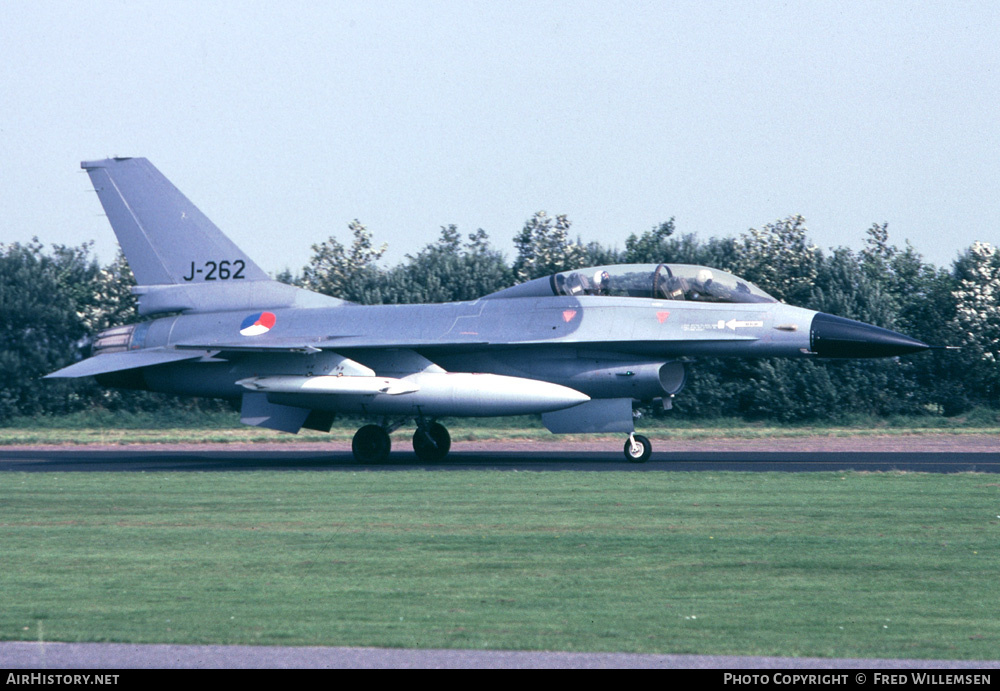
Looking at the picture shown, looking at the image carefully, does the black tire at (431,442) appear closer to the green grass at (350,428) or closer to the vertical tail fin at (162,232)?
the vertical tail fin at (162,232)

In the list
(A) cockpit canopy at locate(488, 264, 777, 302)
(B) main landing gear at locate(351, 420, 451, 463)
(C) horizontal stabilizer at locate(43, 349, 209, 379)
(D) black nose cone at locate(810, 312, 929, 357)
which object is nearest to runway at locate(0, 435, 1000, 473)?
(B) main landing gear at locate(351, 420, 451, 463)

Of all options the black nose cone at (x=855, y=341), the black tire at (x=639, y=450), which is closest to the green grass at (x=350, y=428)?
the black tire at (x=639, y=450)

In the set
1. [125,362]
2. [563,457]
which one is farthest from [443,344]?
[125,362]

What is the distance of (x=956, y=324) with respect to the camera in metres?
45.7

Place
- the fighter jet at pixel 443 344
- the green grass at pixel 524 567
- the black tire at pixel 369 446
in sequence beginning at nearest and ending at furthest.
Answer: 1. the green grass at pixel 524 567
2. the fighter jet at pixel 443 344
3. the black tire at pixel 369 446

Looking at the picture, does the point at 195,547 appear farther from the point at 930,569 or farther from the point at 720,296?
the point at 720,296

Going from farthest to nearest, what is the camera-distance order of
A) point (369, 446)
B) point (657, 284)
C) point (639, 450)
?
point (369, 446), point (657, 284), point (639, 450)

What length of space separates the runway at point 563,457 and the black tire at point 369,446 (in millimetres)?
244

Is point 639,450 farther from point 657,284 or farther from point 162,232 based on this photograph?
point 162,232

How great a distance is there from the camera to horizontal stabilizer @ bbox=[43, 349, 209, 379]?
24422 mm

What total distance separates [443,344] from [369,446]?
8.66 ft

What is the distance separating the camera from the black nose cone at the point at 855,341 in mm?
21594

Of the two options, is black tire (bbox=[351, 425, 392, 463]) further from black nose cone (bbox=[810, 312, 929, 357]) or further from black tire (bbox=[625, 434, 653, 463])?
black nose cone (bbox=[810, 312, 929, 357])

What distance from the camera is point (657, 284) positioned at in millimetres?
22969
